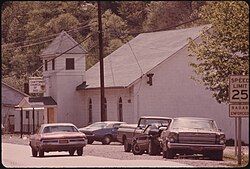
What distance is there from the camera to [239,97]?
74.9 feet

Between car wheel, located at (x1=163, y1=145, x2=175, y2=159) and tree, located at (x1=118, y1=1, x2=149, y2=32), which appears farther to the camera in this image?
tree, located at (x1=118, y1=1, x2=149, y2=32)

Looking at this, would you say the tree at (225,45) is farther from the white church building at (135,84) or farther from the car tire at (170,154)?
the white church building at (135,84)

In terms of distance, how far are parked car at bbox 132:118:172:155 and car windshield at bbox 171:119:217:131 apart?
1530 mm

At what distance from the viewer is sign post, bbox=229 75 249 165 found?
2255 centimetres

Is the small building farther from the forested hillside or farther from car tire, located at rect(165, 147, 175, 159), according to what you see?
car tire, located at rect(165, 147, 175, 159)

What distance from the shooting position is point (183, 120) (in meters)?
27.6

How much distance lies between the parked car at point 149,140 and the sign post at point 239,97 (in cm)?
638

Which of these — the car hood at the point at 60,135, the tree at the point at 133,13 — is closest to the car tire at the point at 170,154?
the car hood at the point at 60,135

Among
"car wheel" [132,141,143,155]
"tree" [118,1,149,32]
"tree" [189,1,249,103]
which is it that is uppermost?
"tree" [118,1,149,32]

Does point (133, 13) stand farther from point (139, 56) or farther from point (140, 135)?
point (140, 135)

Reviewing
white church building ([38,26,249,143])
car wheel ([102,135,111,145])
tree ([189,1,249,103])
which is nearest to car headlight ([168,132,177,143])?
tree ([189,1,249,103])

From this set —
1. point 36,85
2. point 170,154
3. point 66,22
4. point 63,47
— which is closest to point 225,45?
point 170,154

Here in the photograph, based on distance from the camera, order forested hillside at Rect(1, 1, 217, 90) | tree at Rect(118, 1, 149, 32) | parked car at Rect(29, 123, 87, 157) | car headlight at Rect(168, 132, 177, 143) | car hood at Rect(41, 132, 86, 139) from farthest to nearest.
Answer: tree at Rect(118, 1, 149, 32)
forested hillside at Rect(1, 1, 217, 90)
car hood at Rect(41, 132, 86, 139)
parked car at Rect(29, 123, 87, 157)
car headlight at Rect(168, 132, 177, 143)

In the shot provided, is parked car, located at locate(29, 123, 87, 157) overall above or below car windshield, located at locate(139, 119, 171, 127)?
below
